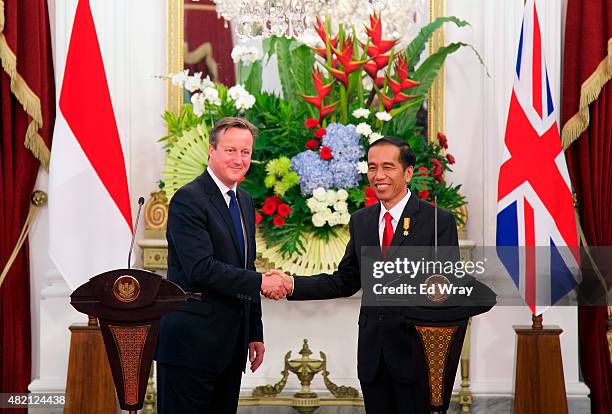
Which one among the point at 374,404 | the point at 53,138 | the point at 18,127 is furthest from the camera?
the point at 18,127

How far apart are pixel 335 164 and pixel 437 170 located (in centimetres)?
65

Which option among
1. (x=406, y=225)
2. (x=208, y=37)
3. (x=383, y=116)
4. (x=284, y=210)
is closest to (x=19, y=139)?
(x=208, y=37)

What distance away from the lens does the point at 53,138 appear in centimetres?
524

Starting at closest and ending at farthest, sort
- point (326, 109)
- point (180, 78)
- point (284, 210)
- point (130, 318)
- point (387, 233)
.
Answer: point (130, 318) → point (387, 233) → point (284, 210) → point (326, 109) → point (180, 78)

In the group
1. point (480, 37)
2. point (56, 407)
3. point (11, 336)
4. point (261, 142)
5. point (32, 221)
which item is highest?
point (480, 37)

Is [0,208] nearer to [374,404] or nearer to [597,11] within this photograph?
[374,404]

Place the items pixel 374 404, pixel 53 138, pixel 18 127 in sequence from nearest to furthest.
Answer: pixel 374 404 < pixel 53 138 < pixel 18 127

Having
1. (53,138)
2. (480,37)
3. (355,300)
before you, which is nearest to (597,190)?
(480,37)

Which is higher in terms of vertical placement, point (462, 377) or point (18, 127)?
point (18, 127)

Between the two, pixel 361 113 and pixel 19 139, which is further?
pixel 19 139

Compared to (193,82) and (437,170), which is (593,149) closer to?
(437,170)

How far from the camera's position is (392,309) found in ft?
12.1

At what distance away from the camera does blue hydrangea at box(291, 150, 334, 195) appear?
5227mm

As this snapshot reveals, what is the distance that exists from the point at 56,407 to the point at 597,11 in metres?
4.09
